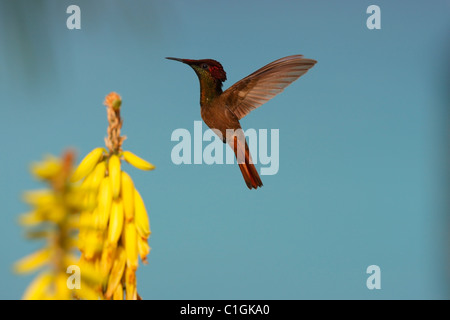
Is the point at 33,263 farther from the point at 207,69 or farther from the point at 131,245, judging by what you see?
the point at 207,69

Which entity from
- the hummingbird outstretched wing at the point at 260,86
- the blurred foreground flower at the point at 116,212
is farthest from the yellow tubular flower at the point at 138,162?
the hummingbird outstretched wing at the point at 260,86

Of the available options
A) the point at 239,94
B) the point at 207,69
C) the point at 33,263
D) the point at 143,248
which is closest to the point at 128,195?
the point at 143,248

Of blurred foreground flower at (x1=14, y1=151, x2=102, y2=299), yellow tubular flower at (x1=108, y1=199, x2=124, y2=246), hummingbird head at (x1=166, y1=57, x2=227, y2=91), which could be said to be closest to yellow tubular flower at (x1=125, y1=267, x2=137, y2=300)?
yellow tubular flower at (x1=108, y1=199, x2=124, y2=246)

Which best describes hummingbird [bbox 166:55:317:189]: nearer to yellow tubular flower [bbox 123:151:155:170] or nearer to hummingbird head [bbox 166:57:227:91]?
hummingbird head [bbox 166:57:227:91]

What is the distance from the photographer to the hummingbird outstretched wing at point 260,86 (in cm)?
307

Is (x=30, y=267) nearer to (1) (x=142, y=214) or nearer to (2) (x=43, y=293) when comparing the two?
(2) (x=43, y=293)

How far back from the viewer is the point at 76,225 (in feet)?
2.52

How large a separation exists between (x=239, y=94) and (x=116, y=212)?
174 cm

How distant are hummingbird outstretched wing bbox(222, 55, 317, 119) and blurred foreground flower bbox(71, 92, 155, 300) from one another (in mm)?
1541
